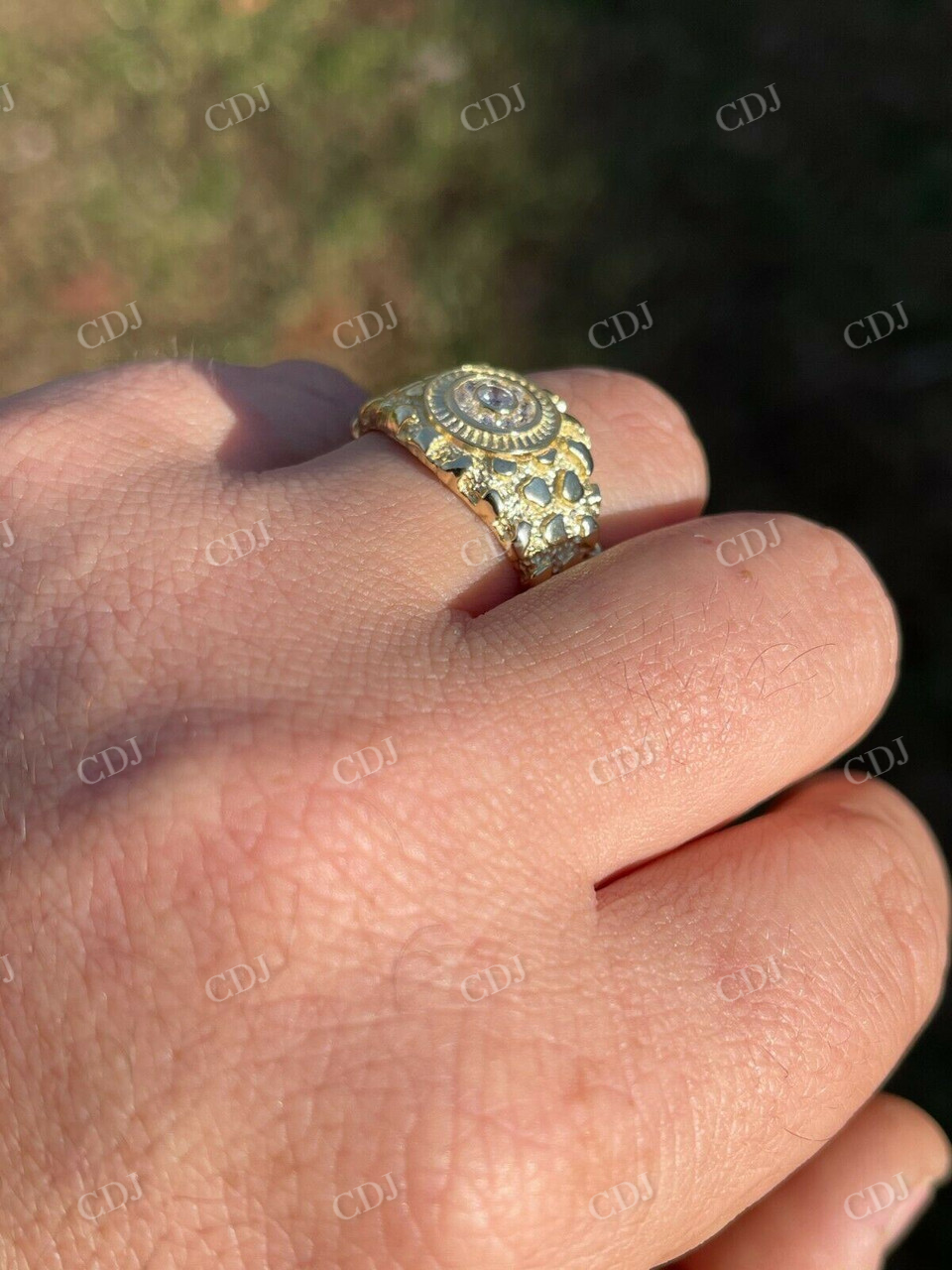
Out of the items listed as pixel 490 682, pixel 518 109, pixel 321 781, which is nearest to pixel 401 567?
pixel 490 682

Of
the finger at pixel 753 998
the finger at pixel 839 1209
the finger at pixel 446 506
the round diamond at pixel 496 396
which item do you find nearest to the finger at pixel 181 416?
the finger at pixel 446 506

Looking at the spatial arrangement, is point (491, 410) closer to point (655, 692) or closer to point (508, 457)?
point (508, 457)

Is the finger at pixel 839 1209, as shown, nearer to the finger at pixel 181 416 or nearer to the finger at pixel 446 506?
the finger at pixel 446 506

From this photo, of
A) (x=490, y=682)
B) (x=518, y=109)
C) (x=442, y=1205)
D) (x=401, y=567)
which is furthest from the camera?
(x=518, y=109)

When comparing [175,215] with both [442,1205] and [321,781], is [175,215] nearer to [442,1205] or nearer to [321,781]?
[321,781]

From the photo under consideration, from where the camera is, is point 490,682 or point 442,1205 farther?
point 490,682

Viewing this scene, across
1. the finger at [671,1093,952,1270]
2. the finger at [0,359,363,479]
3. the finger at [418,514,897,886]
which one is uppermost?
the finger at [0,359,363,479]

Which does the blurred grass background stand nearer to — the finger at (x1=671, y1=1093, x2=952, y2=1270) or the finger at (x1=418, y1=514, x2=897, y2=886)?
the finger at (x1=671, y1=1093, x2=952, y2=1270)

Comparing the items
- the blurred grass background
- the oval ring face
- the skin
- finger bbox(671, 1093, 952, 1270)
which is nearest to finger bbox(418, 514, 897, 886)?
the skin
